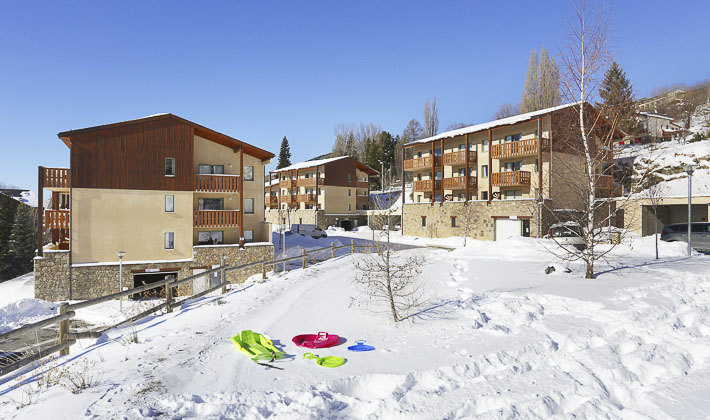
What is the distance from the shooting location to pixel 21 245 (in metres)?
42.6

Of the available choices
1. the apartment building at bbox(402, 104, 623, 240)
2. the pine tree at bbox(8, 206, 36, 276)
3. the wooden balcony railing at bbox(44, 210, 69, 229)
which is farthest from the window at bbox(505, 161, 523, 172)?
the pine tree at bbox(8, 206, 36, 276)

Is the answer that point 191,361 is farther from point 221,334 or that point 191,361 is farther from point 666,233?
point 666,233

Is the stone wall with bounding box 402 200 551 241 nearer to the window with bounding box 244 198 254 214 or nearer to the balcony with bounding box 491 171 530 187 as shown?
the balcony with bounding box 491 171 530 187

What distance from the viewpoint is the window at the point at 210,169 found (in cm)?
2539

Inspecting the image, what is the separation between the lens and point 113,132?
2208 centimetres

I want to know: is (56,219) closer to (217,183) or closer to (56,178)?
(56,178)

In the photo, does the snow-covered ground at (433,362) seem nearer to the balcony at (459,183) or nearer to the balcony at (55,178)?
the balcony at (55,178)

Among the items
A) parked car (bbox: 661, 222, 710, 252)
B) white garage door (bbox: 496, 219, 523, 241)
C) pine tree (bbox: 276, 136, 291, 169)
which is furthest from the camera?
pine tree (bbox: 276, 136, 291, 169)

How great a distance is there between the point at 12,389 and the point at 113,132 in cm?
2018

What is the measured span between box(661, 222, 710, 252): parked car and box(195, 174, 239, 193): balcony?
27168 mm

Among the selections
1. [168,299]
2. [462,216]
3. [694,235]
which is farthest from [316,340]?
[462,216]

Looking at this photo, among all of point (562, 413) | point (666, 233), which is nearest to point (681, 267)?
point (666, 233)

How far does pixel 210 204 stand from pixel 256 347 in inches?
811

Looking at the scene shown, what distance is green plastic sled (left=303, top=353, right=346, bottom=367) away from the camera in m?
6.19
